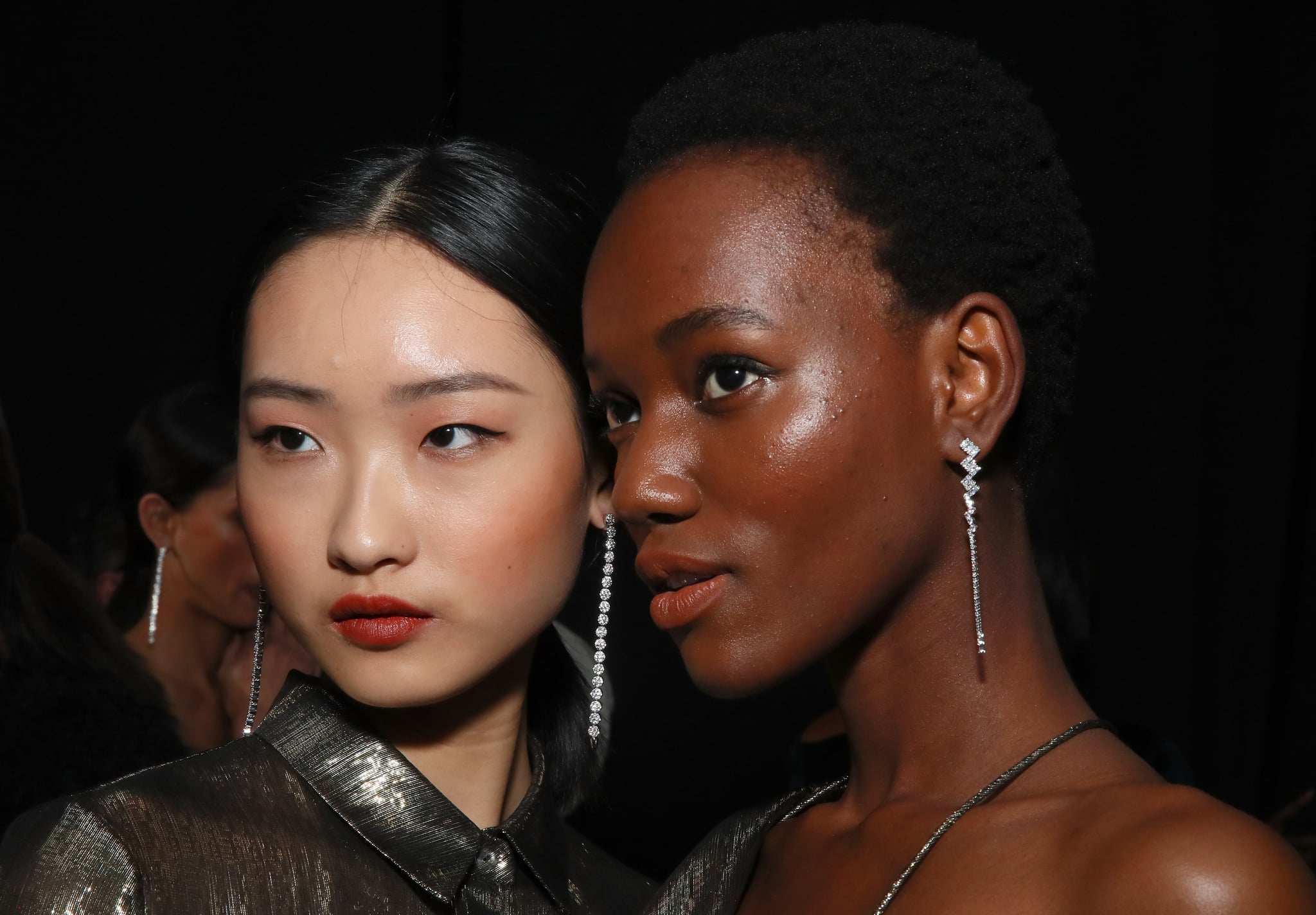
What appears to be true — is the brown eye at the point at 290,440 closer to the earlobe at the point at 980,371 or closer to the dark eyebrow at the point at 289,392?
the dark eyebrow at the point at 289,392

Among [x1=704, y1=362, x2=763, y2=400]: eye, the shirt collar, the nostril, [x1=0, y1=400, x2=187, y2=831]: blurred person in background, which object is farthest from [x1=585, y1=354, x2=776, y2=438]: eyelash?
[x1=0, y1=400, x2=187, y2=831]: blurred person in background

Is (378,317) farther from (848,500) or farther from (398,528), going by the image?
(848,500)

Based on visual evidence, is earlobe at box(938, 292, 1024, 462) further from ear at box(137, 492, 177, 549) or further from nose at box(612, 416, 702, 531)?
ear at box(137, 492, 177, 549)

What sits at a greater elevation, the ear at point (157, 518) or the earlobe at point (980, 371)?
the earlobe at point (980, 371)

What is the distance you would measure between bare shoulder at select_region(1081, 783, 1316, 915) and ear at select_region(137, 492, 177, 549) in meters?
1.75

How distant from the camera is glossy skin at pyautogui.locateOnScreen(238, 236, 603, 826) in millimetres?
1694

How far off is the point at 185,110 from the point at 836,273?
2072 millimetres

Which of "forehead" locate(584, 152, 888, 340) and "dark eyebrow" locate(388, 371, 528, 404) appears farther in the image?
"dark eyebrow" locate(388, 371, 528, 404)

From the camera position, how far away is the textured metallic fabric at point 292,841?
1.52 metres

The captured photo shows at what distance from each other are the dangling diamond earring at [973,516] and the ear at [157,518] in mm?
1559

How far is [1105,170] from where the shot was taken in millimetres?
3070

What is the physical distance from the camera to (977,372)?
1483mm

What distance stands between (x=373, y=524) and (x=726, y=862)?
0.54 m

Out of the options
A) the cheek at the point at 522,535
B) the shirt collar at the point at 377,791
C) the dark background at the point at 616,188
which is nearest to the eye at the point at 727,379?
the cheek at the point at 522,535
